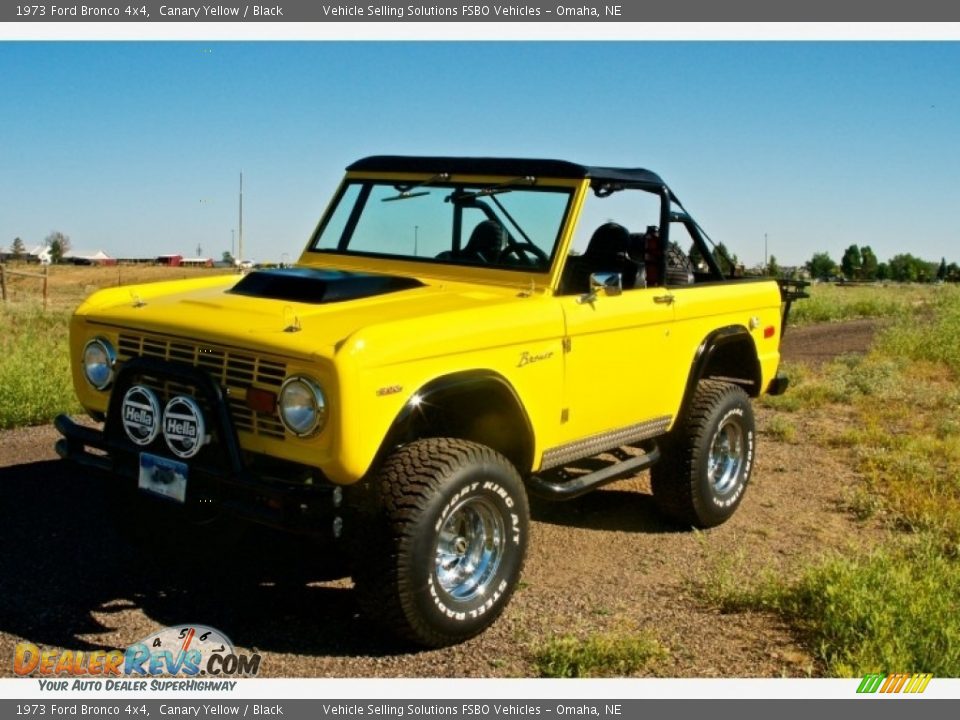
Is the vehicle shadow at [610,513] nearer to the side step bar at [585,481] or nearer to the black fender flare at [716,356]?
the side step bar at [585,481]

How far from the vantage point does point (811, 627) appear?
174 inches

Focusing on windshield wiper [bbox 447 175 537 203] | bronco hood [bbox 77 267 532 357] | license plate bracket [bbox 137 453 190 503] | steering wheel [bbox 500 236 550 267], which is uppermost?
windshield wiper [bbox 447 175 537 203]

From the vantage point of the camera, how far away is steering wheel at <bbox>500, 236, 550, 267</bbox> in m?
5.25

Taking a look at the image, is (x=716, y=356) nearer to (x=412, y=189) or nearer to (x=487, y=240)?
(x=487, y=240)

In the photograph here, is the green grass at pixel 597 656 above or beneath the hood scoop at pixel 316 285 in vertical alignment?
beneath

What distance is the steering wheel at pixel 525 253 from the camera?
17.2 feet

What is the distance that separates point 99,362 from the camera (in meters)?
4.77

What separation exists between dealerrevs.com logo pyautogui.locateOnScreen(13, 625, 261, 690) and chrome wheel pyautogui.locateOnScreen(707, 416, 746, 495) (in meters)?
3.40

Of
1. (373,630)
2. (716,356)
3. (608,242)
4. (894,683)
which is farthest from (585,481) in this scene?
(716,356)

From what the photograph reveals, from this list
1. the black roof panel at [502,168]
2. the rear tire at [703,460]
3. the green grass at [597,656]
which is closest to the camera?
the green grass at [597,656]

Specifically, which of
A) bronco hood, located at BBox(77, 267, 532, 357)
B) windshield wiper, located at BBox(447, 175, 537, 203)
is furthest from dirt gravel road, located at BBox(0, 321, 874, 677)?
windshield wiper, located at BBox(447, 175, 537, 203)

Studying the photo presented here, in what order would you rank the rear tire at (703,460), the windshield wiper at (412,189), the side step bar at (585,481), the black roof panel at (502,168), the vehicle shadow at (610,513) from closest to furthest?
the side step bar at (585,481) < the black roof panel at (502,168) < the windshield wiper at (412,189) < the rear tire at (703,460) < the vehicle shadow at (610,513)

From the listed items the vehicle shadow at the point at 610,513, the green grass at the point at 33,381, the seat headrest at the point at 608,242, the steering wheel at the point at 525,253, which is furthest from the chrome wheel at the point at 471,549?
the green grass at the point at 33,381

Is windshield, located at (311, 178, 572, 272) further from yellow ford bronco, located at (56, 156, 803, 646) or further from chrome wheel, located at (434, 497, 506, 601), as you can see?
chrome wheel, located at (434, 497, 506, 601)
